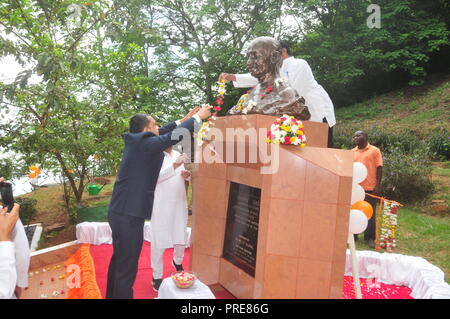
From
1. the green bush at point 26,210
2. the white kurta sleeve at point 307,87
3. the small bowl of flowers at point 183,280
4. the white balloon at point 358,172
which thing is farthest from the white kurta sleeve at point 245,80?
the green bush at point 26,210

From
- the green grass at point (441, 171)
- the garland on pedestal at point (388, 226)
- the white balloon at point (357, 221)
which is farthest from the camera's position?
the green grass at point (441, 171)

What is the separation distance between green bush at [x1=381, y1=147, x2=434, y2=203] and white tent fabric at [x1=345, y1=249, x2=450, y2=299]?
361 centimetres

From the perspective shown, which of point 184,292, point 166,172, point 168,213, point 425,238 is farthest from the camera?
point 425,238

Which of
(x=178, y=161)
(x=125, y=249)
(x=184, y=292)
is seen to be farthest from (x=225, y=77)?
(x=184, y=292)

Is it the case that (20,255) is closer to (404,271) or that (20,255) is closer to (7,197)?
(7,197)

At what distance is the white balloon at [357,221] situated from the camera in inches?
140

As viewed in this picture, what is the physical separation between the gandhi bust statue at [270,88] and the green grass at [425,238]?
3.62 metres

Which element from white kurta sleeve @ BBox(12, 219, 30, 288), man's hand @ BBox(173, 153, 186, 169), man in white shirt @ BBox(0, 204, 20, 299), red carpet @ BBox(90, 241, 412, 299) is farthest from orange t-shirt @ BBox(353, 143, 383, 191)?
man in white shirt @ BBox(0, 204, 20, 299)

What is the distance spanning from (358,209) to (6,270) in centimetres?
320

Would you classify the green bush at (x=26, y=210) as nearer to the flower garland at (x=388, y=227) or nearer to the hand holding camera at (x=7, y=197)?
the hand holding camera at (x=7, y=197)

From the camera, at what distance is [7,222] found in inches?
83.9

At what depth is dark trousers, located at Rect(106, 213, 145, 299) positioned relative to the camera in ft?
11.8

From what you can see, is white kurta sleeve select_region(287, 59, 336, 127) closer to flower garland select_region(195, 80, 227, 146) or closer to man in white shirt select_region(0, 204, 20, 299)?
flower garland select_region(195, 80, 227, 146)

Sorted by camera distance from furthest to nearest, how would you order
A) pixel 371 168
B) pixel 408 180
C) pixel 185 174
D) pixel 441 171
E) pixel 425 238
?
pixel 441 171 < pixel 408 180 < pixel 425 238 < pixel 371 168 < pixel 185 174
